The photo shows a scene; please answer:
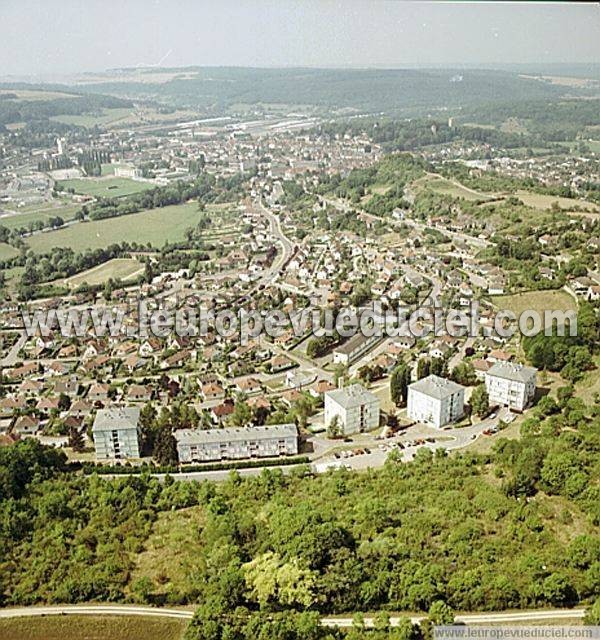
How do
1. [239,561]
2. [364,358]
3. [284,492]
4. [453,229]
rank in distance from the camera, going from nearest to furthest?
[239,561] → [284,492] → [364,358] → [453,229]

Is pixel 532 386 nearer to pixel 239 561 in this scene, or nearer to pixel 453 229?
pixel 239 561

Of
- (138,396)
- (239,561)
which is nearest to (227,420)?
(138,396)

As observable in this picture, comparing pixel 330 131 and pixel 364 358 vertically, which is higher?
pixel 330 131

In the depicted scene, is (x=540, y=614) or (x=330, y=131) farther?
(x=330, y=131)

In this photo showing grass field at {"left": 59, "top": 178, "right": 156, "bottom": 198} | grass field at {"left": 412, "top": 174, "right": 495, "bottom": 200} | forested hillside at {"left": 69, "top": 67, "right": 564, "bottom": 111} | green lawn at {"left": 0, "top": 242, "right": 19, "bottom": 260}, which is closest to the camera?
green lawn at {"left": 0, "top": 242, "right": 19, "bottom": 260}

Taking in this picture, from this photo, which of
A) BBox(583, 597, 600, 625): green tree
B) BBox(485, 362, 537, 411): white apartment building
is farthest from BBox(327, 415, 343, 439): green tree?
BBox(583, 597, 600, 625): green tree

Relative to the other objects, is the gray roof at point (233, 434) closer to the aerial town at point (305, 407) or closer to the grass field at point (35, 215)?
the aerial town at point (305, 407)

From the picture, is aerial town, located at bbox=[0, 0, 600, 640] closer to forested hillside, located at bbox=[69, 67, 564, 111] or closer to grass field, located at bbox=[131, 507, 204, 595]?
grass field, located at bbox=[131, 507, 204, 595]

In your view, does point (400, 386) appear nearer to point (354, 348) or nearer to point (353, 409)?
point (353, 409)
